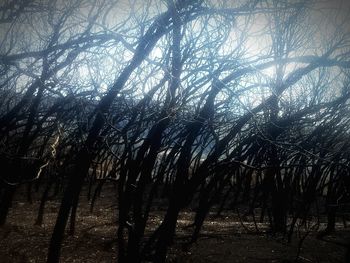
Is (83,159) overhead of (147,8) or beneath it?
beneath

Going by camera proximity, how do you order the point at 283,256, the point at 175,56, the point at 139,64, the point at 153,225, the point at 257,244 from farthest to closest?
the point at 153,225
the point at 257,244
the point at 283,256
the point at 139,64
the point at 175,56

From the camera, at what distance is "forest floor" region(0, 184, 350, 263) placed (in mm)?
6891

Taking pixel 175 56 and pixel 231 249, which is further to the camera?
pixel 231 249

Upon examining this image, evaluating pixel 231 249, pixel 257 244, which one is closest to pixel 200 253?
pixel 231 249

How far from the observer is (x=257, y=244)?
8.09 metres

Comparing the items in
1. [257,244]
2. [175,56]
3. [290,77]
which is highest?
[290,77]

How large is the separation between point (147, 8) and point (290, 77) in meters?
3.31

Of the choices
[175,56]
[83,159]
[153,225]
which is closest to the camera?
[175,56]

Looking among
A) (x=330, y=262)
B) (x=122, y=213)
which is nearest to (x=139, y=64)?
(x=122, y=213)

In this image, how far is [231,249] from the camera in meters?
7.48

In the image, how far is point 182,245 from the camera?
7625 mm

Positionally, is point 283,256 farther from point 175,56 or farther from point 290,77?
point 175,56

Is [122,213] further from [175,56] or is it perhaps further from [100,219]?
[100,219]

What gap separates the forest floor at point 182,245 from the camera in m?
6.89
